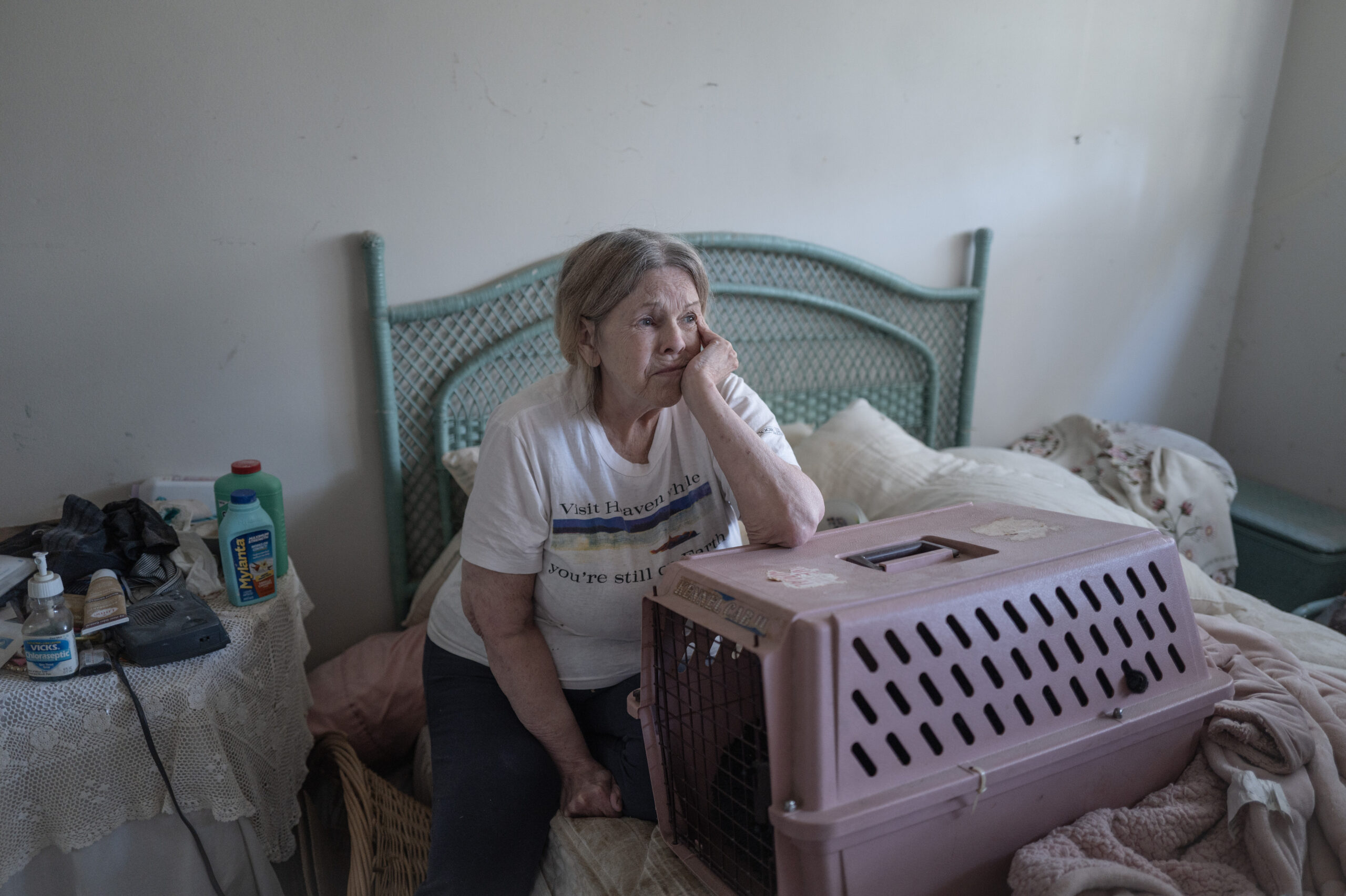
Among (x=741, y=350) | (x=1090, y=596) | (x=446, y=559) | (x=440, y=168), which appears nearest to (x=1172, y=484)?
(x=741, y=350)

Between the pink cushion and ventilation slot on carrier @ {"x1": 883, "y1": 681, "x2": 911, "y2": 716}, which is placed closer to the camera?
ventilation slot on carrier @ {"x1": 883, "y1": 681, "x2": 911, "y2": 716}

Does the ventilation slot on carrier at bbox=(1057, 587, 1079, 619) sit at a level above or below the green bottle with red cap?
above

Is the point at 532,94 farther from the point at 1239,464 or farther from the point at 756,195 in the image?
the point at 1239,464

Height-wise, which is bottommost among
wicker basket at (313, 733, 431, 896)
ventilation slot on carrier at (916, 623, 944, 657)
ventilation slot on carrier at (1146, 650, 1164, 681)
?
wicker basket at (313, 733, 431, 896)

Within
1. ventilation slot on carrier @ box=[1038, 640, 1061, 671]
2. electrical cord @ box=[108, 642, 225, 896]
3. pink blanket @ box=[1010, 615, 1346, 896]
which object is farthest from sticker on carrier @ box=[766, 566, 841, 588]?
electrical cord @ box=[108, 642, 225, 896]

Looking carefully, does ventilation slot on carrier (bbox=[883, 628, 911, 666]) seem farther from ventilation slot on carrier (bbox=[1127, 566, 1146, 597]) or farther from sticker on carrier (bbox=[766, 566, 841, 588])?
ventilation slot on carrier (bbox=[1127, 566, 1146, 597])

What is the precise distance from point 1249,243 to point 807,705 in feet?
9.15

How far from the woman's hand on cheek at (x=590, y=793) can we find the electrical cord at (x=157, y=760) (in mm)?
548

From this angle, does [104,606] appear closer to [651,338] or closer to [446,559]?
[446,559]

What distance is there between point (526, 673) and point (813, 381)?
1.32 m

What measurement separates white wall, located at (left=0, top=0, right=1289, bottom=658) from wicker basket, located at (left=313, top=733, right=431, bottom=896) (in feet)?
1.76

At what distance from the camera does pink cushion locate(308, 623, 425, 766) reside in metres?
1.66

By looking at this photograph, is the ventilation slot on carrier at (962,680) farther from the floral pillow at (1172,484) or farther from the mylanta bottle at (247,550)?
the floral pillow at (1172,484)

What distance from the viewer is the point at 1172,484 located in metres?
2.18
